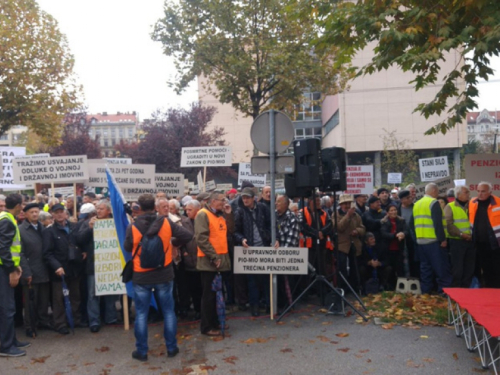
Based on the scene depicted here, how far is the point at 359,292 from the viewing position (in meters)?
11.0

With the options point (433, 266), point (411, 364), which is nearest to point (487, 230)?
point (433, 266)

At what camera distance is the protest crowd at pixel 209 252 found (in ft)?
24.2

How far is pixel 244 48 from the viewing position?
20500mm

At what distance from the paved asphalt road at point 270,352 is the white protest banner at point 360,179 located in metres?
6.18

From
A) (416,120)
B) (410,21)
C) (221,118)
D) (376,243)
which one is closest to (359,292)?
(376,243)

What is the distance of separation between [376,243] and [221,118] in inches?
2021

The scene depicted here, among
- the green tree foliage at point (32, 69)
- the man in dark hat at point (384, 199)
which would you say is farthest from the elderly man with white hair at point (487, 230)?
the green tree foliage at point (32, 69)

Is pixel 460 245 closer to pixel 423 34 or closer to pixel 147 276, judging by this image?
pixel 423 34

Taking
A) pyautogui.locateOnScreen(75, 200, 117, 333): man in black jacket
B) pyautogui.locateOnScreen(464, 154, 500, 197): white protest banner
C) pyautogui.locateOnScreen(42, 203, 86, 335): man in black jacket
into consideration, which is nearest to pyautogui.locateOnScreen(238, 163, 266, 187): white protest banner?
pyautogui.locateOnScreen(464, 154, 500, 197): white protest banner

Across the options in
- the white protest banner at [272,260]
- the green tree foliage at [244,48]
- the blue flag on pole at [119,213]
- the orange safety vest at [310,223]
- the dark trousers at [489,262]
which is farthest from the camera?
the green tree foliage at [244,48]

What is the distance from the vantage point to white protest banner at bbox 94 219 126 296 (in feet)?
29.2

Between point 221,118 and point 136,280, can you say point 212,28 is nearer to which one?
point 136,280

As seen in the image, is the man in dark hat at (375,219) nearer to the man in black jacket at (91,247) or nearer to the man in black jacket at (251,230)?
the man in black jacket at (251,230)

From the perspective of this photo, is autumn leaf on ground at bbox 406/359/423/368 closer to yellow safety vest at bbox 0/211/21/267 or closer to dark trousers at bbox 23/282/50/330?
yellow safety vest at bbox 0/211/21/267
